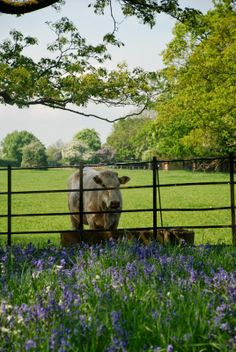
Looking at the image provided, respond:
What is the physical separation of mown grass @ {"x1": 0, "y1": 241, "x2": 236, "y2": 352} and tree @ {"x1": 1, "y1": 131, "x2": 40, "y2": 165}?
12674 centimetres

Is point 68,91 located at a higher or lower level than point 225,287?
higher

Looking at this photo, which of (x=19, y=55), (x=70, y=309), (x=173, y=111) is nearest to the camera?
(x=70, y=309)

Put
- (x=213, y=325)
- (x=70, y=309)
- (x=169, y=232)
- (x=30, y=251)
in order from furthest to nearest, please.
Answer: (x=169, y=232) < (x=30, y=251) < (x=70, y=309) < (x=213, y=325)

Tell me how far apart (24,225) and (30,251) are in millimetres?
14863

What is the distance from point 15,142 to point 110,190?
126 metres

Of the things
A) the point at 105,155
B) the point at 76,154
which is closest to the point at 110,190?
the point at 76,154

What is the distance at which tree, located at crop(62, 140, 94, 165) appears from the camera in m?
109

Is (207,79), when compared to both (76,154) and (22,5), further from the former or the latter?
(76,154)

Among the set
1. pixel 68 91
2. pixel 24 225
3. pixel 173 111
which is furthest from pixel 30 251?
pixel 173 111

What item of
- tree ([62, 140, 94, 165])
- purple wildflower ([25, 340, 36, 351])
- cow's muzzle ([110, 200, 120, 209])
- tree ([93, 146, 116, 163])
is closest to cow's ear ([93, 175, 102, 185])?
cow's muzzle ([110, 200, 120, 209])

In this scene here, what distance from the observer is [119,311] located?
401 centimetres

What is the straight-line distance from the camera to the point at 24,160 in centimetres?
9588

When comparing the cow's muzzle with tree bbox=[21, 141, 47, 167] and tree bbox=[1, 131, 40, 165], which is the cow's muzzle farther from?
tree bbox=[1, 131, 40, 165]

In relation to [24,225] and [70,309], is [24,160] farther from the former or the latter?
[70,309]
